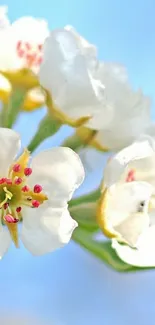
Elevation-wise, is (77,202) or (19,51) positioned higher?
(19,51)

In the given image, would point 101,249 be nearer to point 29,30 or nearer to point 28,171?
point 28,171

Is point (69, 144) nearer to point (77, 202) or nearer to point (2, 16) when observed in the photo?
point (77, 202)

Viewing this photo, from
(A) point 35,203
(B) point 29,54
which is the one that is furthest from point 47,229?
(B) point 29,54

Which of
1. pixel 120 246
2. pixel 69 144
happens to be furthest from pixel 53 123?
pixel 120 246

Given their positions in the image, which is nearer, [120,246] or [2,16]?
[120,246]

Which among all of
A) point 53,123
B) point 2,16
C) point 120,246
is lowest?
point 120,246
